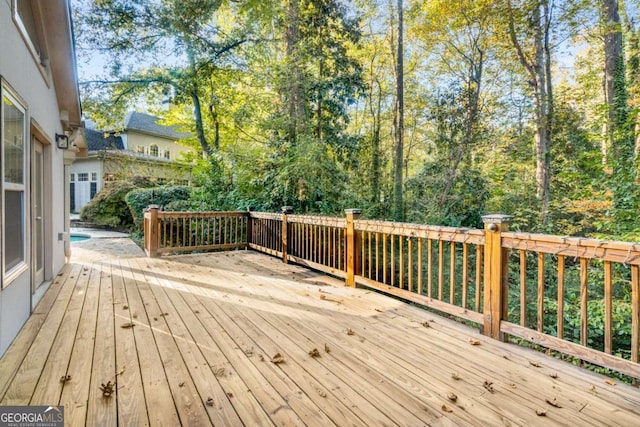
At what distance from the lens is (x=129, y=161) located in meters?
14.9

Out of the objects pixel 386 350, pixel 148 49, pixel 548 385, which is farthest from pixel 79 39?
pixel 548 385

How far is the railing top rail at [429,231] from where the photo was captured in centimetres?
292

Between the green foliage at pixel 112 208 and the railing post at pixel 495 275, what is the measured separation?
524 inches

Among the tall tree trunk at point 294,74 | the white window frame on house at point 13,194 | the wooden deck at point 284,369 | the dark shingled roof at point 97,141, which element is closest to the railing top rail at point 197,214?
the tall tree trunk at point 294,74

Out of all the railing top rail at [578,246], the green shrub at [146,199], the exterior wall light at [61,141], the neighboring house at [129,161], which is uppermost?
the neighboring house at [129,161]

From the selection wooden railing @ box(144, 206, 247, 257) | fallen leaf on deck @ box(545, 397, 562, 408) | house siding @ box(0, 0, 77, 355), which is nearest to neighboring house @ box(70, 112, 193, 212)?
wooden railing @ box(144, 206, 247, 257)

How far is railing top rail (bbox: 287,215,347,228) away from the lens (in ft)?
14.9

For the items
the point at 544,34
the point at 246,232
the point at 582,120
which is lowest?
the point at 246,232

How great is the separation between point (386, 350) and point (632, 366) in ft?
4.98

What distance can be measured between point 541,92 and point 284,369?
1008 cm

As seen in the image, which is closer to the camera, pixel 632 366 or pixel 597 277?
pixel 632 366

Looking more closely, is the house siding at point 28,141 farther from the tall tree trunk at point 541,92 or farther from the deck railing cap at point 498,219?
the tall tree trunk at point 541,92

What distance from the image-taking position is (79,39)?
934cm

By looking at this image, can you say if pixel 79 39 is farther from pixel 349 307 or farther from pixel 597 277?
pixel 597 277
